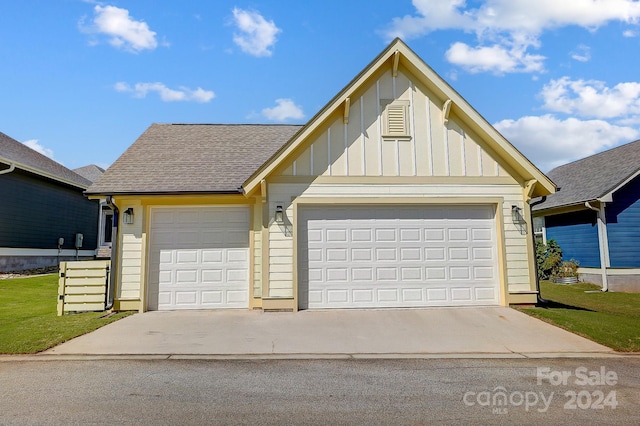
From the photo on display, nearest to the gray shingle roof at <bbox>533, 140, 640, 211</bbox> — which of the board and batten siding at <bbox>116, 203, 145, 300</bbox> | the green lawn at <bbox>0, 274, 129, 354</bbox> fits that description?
the board and batten siding at <bbox>116, 203, 145, 300</bbox>

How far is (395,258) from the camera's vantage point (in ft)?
33.4

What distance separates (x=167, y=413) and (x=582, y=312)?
31.9ft

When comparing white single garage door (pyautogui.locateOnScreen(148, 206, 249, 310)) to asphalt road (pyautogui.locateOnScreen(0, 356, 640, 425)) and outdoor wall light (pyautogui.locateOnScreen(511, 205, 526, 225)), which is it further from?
outdoor wall light (pyautogui.locateOnScreen(511, 205, 526, 225))

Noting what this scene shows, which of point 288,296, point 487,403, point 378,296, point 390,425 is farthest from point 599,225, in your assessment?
point 390,425

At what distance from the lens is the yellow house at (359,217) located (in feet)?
33.0

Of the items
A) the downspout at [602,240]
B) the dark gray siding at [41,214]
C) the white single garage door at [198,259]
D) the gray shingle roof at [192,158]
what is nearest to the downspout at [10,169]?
the dark gray siding at [41,214]

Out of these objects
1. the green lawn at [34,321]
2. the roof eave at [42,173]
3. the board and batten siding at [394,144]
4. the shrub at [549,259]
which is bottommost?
the green lawn at [34,321]

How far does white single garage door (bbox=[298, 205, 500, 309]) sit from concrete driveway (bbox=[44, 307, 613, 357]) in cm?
40

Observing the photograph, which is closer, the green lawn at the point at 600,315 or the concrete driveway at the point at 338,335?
the concrete driveway at the point at 338,335

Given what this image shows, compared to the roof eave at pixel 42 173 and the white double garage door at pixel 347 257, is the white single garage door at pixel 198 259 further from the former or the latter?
the roof eave at pixel 42 173

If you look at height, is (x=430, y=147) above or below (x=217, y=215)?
above

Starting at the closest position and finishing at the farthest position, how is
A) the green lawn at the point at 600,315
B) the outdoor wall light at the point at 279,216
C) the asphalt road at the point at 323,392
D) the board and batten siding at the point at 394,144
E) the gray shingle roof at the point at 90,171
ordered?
the asphalt road at the point at 323,392
the green lawn at the point at 600,315
the outdoor wall light at the point at 279,216
the board and batten siding at the point at 394,144
the gray shingle roof at the point at 90,171

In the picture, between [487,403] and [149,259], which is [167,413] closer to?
[487,403]

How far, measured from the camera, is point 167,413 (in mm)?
4309
